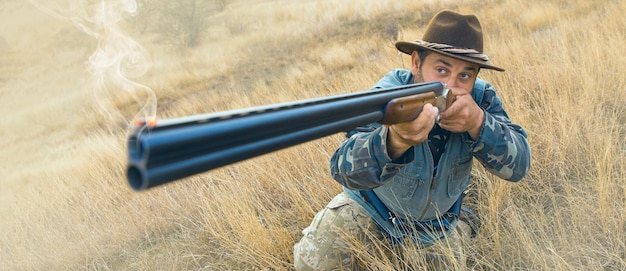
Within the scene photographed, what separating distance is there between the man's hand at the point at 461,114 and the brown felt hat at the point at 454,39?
275mm

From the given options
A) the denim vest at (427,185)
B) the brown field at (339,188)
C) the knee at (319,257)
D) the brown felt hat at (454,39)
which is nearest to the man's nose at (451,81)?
the brown felt hat at (454,39)

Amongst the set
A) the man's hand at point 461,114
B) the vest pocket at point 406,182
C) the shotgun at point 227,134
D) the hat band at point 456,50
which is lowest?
the vest pocket at point 406,182

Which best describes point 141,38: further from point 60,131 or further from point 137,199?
point 137,199

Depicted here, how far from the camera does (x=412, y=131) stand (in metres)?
1.52

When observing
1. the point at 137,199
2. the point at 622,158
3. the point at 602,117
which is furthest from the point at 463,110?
the point at 137,199

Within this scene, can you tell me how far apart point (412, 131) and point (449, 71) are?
0.63 meters

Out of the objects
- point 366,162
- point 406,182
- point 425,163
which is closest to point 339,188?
point 406,182

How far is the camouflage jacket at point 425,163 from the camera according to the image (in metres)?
1.82

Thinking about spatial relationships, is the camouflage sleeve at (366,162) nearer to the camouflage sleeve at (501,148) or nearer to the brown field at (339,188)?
the camouflage sleeve at (501,148)

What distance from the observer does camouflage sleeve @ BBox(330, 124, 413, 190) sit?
1768 mm

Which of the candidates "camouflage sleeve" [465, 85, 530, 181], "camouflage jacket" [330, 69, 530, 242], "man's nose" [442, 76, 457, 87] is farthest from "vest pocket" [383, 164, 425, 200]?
"man's nose" [442, 76, 457, 87]

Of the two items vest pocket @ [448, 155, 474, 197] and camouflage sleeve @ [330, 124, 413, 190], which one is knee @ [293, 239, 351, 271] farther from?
vest pocket @ [448, 155, 474, 197]

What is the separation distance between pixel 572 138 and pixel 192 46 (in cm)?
2073

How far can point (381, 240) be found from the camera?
2.48 meters
